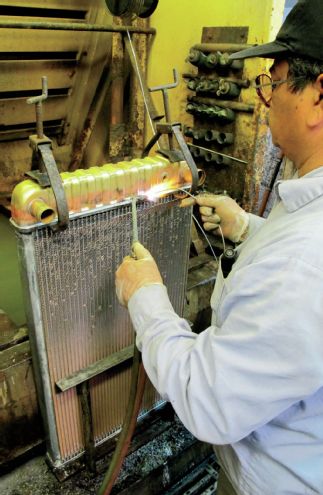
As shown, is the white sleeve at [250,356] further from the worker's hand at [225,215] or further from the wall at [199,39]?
the wall at [199,39]

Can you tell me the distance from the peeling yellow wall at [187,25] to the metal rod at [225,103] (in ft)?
0.42

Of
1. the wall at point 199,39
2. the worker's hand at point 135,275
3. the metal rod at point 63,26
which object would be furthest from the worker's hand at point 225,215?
the metal rod at point 63,26

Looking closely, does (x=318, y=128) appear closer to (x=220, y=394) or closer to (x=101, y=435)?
(x=220, y=394)

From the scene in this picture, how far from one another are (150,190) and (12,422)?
876 millimetres

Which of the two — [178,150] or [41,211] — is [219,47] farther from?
[41,211]

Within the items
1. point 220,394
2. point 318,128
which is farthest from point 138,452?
point 318,128

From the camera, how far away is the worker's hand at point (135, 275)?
3.26ft

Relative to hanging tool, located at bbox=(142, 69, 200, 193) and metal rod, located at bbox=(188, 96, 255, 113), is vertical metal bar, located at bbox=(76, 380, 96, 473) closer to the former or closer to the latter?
hanging tool, located at bbox=(142, 69, 200, 193)

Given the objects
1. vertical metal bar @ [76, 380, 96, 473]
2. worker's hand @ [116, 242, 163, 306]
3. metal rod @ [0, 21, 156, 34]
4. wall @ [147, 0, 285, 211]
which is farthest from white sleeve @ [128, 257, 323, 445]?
metal rod @ [0, 21, 156, 34]

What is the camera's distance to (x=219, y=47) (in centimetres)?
201

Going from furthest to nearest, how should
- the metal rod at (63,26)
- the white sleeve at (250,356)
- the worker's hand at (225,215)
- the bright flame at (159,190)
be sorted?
the metal rod at (63,26) < the worker's hand at (225,215) < the bright flame at (159,190) < the white sleeve at (250,356)

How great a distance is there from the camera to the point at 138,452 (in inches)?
59.0

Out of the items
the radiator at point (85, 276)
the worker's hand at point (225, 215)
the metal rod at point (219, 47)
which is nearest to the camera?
the radiator at point (85, 276)

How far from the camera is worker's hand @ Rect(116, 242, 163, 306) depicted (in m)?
0.99
